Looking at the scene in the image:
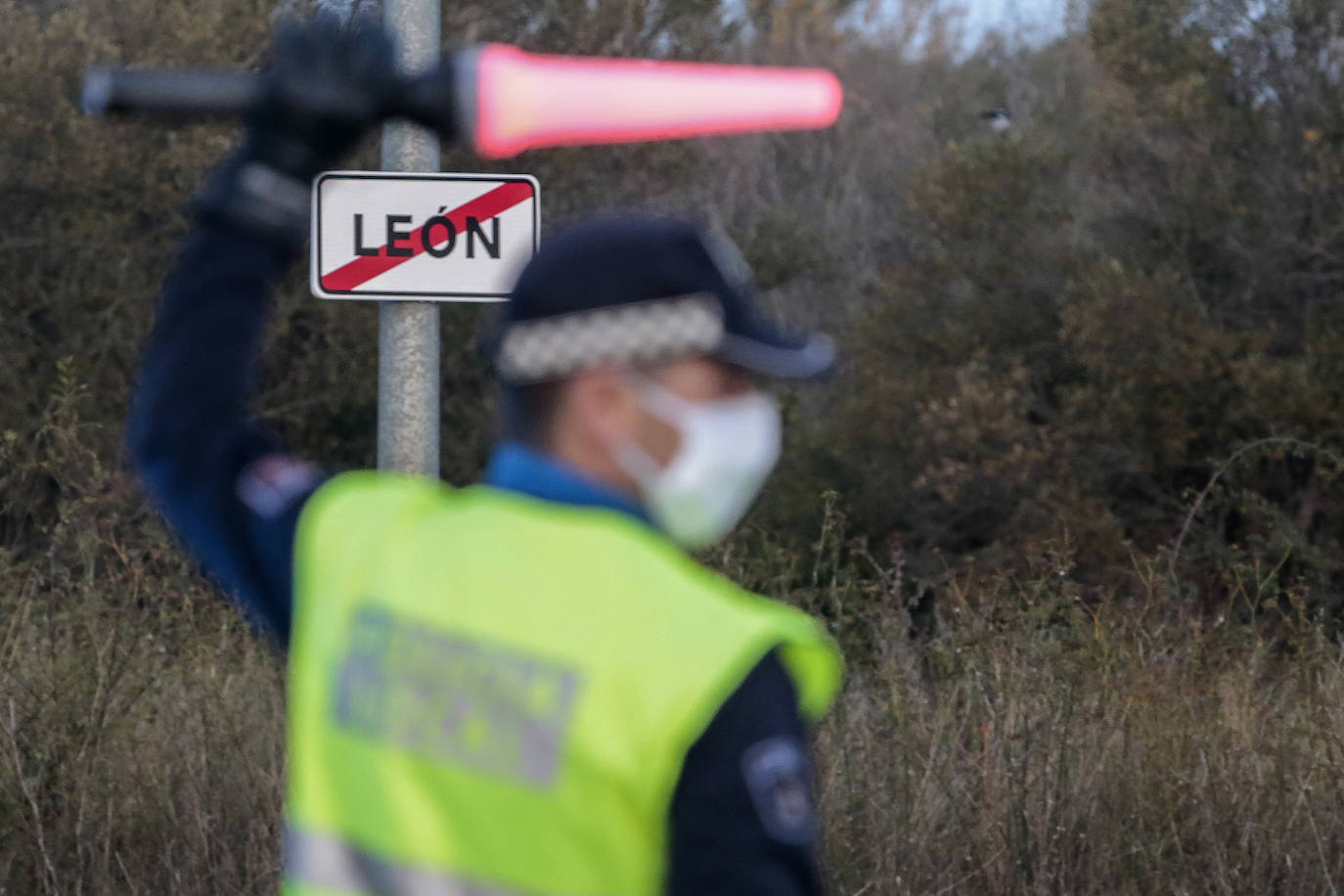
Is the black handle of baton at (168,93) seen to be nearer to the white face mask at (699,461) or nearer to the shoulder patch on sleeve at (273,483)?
the shoulder patch on sleeve at (273,483)

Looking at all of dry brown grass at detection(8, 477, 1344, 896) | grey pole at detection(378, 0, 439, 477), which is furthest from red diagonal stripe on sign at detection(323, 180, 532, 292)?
dry brown grass at detection(8, 477, 1344, 896)

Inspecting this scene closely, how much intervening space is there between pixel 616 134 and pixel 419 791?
537mm

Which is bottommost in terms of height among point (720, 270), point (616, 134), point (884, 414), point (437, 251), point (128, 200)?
Answer: point (884, 414)

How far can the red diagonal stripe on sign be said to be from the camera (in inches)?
199

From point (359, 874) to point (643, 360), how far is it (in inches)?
18.5

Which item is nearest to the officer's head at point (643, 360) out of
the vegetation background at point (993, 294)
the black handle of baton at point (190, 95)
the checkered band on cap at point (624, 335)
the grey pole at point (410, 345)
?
the checkered band on cap at point (624, 335)

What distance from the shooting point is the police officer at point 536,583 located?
1369 millimetres

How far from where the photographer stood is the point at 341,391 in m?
18.4

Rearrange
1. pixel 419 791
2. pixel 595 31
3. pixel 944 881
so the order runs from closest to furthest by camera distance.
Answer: pixel 419 791, pixel 944 881, pixel 595 31

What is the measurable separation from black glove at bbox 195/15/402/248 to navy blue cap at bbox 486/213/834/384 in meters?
0.22

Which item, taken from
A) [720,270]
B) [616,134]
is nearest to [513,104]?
[616,134]

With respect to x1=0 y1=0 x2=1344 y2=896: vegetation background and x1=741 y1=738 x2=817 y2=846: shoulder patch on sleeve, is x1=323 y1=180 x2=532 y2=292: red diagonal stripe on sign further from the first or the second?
x1=0 y1=0 x2=1344 y2=896: vegetation background

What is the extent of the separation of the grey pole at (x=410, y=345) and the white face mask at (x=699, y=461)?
3.63 m

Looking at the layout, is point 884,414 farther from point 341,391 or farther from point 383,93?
point 383,93
